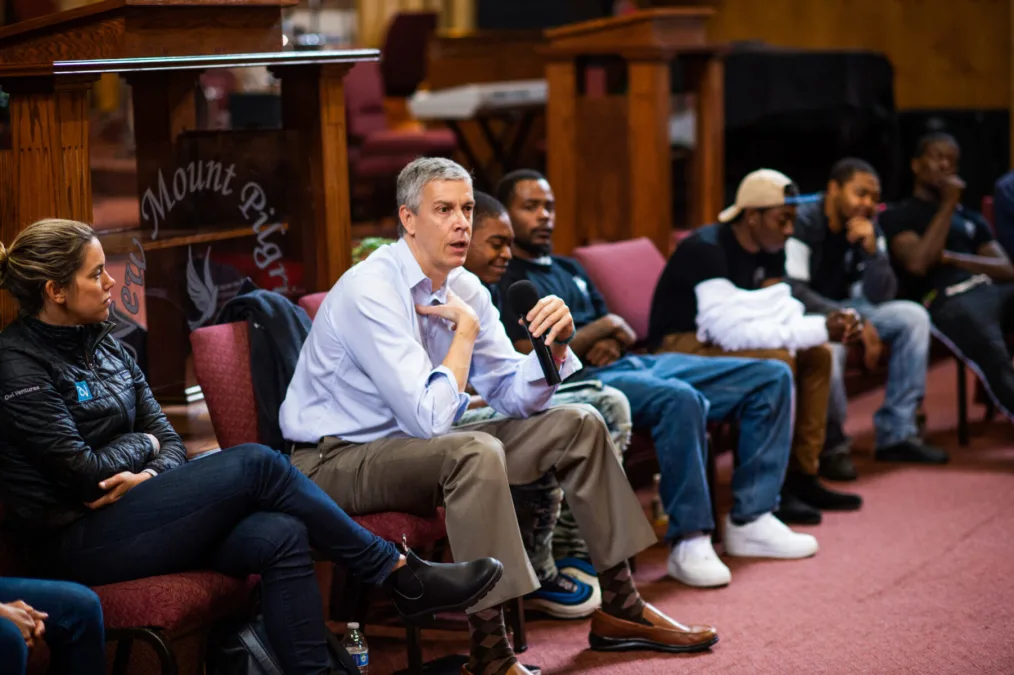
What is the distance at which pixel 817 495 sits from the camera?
450 centimetres

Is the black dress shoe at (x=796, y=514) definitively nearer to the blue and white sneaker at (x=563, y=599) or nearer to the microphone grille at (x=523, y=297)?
the blue and white sneaker at (x=563, y=599)

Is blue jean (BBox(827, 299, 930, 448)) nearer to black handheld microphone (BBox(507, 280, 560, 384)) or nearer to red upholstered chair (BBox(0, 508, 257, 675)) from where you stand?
black handheld microphone (BBox(507, 280, 560, 384))

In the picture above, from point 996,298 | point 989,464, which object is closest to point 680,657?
point 989,464

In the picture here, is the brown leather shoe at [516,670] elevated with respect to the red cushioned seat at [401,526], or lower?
lower

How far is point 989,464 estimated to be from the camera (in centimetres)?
499

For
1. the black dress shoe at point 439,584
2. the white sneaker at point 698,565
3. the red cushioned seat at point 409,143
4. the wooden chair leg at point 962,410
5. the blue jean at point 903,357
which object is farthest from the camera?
the red cushioned seat at point 409,143

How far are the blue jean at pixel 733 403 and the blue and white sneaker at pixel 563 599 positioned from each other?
1.13 feet

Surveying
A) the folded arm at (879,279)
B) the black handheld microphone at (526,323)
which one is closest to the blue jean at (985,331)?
the folded arm at (879,279)

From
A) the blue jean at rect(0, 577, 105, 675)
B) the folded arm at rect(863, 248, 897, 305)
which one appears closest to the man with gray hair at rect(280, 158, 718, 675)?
the blue jean at rect(0, 577, 105, 675)

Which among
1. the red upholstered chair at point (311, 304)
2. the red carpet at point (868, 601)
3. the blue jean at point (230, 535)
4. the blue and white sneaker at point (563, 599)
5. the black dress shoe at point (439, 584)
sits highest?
the red upholstered chair at point (311, 304)

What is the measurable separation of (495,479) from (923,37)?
7039mm

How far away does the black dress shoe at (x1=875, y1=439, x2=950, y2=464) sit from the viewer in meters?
5.02

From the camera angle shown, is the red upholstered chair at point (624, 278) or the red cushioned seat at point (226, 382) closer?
the red cushioned seat at point (226, 382)

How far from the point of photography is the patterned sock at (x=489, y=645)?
293 cm
